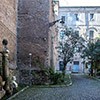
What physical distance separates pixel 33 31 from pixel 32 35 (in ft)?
1.05

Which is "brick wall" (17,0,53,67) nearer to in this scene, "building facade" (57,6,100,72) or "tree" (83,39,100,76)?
"tree" (83,39,100,76)

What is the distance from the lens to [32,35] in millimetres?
24266

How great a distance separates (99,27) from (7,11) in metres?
41.2

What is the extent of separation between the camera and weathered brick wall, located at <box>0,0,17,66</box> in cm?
1641

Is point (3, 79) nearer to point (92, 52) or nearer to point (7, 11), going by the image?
point (7, 11)

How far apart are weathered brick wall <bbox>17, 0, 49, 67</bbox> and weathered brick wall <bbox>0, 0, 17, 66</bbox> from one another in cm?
319

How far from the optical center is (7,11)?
17.9 metres

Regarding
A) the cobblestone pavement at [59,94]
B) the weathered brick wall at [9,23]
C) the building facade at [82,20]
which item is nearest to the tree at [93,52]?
the building facade at [82,20]

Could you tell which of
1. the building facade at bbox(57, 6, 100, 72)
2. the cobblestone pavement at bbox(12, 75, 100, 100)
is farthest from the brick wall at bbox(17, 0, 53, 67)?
the building facade at bbox(57, 6, 100, 72)

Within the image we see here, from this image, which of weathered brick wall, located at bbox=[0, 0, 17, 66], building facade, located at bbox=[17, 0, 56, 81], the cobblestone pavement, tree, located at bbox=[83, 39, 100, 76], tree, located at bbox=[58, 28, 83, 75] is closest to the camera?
the cobblestone pavement

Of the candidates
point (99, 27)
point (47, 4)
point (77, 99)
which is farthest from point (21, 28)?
point (99, 27)

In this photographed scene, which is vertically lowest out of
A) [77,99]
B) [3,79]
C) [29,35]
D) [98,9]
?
[77,99]

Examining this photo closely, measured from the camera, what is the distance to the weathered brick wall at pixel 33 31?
2402cm

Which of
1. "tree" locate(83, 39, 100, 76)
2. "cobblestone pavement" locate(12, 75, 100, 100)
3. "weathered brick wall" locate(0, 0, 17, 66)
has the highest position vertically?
"weathered brick wall" locate(0, 0, 17, 66)
